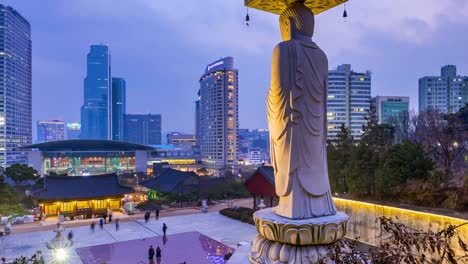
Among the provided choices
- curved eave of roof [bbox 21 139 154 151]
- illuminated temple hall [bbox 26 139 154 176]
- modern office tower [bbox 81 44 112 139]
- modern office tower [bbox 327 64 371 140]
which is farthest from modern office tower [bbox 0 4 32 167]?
modern office tower [bbox 81 44 112 139]

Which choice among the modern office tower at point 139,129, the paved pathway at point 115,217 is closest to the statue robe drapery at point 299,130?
the paved pathway at point 115,217

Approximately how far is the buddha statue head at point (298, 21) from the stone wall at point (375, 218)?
21.9ft

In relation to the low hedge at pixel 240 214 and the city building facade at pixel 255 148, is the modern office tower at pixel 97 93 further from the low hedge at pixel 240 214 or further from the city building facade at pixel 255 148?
the low hedge at pixel 240 214

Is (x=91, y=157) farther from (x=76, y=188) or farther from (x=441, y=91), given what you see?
(x=441, y=91)

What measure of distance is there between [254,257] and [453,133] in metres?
20.8

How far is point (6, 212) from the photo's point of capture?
59.7ft

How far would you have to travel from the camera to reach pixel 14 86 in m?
66.9

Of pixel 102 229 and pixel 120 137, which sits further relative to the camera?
pixel 120 137

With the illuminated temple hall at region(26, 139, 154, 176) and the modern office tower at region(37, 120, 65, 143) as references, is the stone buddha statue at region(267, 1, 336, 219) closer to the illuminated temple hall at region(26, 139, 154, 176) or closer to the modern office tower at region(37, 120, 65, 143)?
the illuminated temple hall at region(26, 139, 154, 176)

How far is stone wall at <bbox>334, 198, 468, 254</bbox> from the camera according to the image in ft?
34.9

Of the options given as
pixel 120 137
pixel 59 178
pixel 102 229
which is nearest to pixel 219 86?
pixel 59 178

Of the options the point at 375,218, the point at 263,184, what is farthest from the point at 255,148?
the point at 375,218

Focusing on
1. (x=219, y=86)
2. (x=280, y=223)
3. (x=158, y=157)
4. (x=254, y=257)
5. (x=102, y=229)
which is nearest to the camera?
(x=280, y=223)

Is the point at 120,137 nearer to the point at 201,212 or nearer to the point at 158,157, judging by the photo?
the point at 158,157
